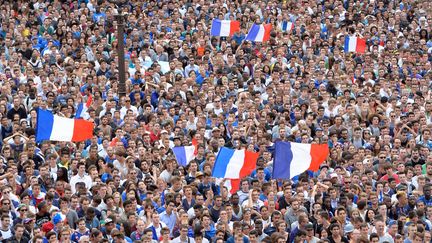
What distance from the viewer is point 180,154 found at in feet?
76.6

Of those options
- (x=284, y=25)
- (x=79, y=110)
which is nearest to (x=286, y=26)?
(x=284, y=25)

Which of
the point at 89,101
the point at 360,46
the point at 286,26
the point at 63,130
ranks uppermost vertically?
the point at 286,26

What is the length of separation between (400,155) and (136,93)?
540cm

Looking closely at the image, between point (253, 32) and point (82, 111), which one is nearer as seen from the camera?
point (82, 111)

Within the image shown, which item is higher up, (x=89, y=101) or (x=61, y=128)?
(x=61, y=128)

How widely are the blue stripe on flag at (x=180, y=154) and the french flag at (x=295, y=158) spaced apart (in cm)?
201

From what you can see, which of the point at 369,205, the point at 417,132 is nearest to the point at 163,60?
the point at 417,132

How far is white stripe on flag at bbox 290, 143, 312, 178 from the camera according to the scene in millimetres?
21719

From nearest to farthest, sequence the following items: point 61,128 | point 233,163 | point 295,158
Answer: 1. point 295,158
2. point 233,163
3. point 61,128

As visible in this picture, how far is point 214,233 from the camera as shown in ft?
66.4

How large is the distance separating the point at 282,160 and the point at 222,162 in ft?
3.21

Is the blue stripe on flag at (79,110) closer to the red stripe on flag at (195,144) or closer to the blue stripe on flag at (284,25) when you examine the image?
the red stripe on flag at (195,144)

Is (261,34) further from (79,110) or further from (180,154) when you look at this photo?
(180,154)

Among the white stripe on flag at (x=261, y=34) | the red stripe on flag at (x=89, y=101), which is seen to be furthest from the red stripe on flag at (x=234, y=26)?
the red stripe on flag at (x=89, y=101)
